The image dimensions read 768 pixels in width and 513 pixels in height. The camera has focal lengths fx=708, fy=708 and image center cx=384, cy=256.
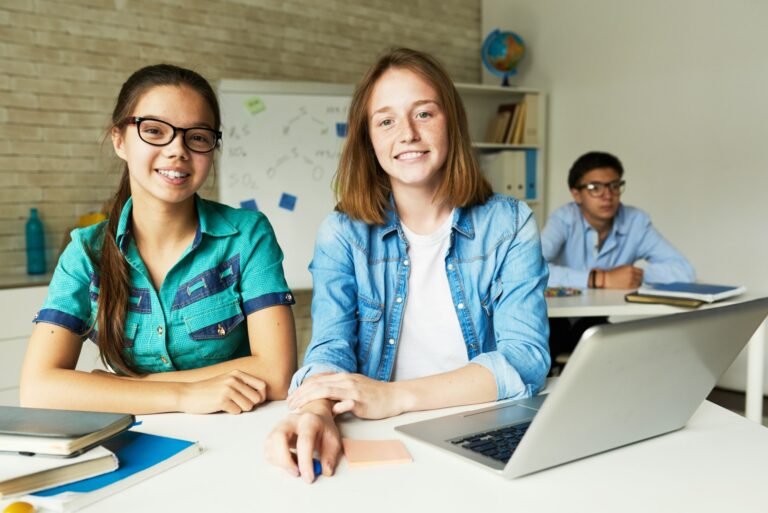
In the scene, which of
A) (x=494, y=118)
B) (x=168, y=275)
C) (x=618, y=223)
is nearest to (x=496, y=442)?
(x=168, y=275)

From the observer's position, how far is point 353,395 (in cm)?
111

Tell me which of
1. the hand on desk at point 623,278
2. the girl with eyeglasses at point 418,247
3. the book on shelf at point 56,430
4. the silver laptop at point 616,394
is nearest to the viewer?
the silver laptop at point 616,394

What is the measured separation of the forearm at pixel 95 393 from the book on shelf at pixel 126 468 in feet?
0.56

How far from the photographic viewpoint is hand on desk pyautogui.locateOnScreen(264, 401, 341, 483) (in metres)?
0.90

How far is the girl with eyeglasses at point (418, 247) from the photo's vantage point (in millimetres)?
1469

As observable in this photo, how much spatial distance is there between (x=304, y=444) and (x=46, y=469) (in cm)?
31

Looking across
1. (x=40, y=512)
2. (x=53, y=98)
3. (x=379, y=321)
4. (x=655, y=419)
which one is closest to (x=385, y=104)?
(x=379, y=321)

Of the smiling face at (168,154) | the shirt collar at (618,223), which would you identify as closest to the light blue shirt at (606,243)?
the shirt collar at (618,223)

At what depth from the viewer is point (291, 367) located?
1.44 m

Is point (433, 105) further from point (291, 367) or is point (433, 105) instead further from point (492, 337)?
point (291, 367)

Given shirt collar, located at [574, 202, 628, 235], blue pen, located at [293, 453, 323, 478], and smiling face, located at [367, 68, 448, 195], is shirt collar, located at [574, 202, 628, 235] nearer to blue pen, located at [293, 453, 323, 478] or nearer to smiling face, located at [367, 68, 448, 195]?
smiling face, located at [367, 68, 448, 195]

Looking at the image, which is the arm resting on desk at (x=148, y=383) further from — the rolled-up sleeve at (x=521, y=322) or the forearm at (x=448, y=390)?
the rolled-up sleeve at (x=521, y=322)

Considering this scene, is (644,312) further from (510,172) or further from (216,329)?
(510,172)

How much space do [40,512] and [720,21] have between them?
4.34m
